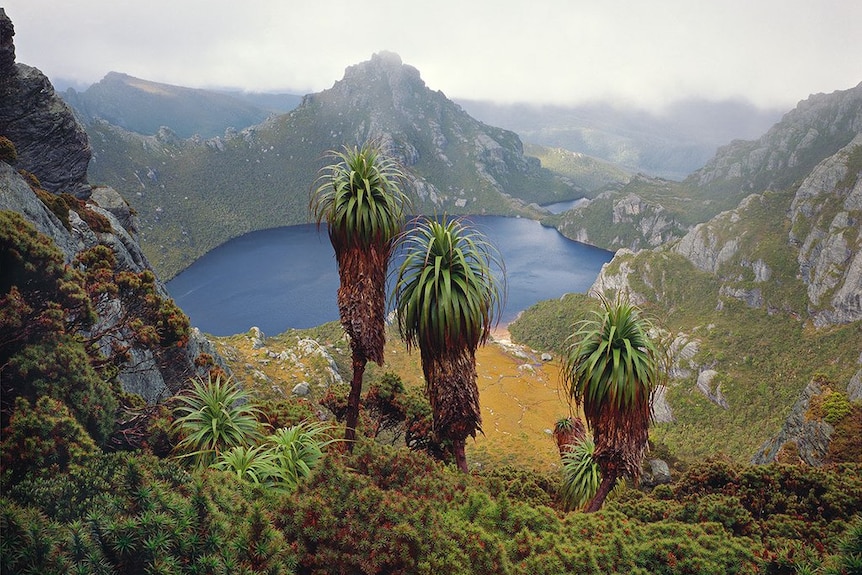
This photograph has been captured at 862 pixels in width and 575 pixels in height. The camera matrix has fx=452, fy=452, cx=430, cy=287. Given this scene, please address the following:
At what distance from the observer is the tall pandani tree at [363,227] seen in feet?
38.2

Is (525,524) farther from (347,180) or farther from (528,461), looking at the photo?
(528,461)

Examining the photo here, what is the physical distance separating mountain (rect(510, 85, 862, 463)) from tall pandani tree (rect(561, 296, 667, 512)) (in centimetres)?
1462

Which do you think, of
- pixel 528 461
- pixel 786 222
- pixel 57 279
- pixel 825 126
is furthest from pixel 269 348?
pixel 825 126

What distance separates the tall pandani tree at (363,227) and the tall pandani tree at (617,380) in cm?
573

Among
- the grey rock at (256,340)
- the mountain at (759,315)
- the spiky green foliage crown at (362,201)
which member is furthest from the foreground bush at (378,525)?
the grey rock at (256,340)

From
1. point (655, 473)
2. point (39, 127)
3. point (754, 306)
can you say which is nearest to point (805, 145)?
point (754, 306)

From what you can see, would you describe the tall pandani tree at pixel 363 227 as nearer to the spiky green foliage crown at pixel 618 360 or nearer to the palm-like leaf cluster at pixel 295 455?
the palm-like leaf cluster at pixel 295 455

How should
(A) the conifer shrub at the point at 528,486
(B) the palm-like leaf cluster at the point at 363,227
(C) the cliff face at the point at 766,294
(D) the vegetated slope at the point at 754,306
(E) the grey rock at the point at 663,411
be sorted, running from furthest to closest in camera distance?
(E) the grey rock at the point at 663,411 < (C) the cliff face at the point at 766,294 < (D) the vegetated slope at the point at 754,306 < (A) the conifer shrub at the point at 528,486 < (B) the palm-like leaf cluster at the point at 363,227

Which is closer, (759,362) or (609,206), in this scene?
(759,362)

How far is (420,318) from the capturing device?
11727 mm

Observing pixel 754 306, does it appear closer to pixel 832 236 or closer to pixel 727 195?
pixel 832 236

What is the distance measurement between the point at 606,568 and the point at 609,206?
19965 centimetres

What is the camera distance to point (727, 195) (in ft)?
635

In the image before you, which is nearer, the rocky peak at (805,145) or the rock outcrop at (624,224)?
the rocky peak at (805,145)
